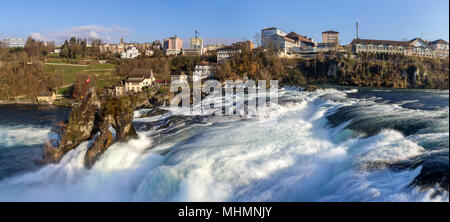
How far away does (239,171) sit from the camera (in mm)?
11016

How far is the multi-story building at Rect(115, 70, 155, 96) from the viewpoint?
45.6m

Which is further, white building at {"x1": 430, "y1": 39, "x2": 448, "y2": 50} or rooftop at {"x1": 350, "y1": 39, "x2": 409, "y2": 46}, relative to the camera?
rooftop at {"x1": 350, "y1": 39, "x2": 409, "y2": 46}

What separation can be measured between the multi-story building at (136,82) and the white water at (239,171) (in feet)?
100.0

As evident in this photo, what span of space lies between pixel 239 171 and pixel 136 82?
129 ft

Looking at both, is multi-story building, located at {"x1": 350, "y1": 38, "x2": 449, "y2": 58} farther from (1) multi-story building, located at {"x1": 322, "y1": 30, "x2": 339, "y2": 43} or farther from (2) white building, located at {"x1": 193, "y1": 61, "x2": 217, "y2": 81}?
(2) white building, located at {"x1": 193, "y1": 61, "x2": 217, "y2": 81}

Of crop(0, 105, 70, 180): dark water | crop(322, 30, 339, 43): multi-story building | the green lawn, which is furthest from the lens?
crop(322, 30, 339, 43): multi-story building

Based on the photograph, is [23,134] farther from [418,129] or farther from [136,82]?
[418,129]

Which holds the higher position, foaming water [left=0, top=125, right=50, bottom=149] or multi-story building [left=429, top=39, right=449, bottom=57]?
multi-story building [left=429, top=39, right=449, bottom=57]

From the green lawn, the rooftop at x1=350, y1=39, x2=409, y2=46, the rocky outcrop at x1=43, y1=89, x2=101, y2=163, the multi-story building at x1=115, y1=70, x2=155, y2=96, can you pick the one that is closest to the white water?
the rocky outcrop at x1=43, y1=89, x2=101, y2=163

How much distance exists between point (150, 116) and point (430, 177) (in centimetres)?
2133

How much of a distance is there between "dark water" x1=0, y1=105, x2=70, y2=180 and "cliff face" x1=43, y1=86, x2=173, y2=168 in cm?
130

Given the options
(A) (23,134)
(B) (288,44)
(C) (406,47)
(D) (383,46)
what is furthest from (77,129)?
(C) (406,47)

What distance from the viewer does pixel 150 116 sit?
2509cm

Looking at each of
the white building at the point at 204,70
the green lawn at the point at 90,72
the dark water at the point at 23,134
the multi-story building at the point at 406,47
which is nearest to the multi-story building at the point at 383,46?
the multi-story building at the point at 406,47
